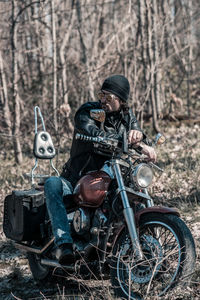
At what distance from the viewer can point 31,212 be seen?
4.81 meters

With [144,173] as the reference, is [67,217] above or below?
below

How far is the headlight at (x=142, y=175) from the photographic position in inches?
151

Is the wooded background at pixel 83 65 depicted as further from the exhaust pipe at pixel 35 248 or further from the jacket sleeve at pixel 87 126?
the jacket sleeve at pixel 87 126

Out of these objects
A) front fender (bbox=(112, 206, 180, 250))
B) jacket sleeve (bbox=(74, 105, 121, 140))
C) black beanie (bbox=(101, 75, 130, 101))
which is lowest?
front fender (bbox=(112, 206, 180, 250))

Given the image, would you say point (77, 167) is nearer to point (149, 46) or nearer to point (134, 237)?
point (134, 237)

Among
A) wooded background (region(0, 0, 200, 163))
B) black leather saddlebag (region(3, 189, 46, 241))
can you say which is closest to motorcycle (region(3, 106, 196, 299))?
black leather saddlebag (region(3, 189, 46, 241))

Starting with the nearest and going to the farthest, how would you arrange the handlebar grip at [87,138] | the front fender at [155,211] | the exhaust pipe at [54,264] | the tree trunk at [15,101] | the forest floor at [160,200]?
1. the front fender at [155,211]
2. the handlebar grip at [87,138]
3. the exhaust pipe at [54,264]
4. the forest floor at [160,200]
5. the tree trunk at [15,101]

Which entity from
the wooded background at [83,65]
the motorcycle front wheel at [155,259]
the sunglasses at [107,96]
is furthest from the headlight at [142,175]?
the wooded background at [83,65]

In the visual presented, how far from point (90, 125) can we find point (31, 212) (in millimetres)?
1143

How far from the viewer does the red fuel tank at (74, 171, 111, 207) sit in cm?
407

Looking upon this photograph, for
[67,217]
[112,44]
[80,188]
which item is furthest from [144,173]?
[112,44]

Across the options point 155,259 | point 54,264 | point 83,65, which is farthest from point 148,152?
point 83,65

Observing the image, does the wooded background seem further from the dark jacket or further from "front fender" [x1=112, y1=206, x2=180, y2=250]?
"front fender" [x1=112, y1=206, x2=180, y2=250]

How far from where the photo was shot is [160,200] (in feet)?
22.7
